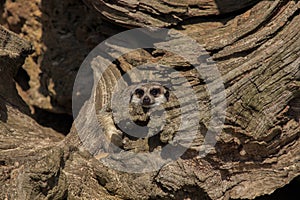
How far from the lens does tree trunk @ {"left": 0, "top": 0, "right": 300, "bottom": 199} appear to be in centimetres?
329

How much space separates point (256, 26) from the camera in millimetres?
3332

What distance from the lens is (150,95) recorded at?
10.6ft

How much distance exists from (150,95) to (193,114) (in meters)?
0.30

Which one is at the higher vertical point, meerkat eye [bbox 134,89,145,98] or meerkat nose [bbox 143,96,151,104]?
meerkat eye [bbox 134,89,145,98]

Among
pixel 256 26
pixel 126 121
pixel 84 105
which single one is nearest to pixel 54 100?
pixel 84 105

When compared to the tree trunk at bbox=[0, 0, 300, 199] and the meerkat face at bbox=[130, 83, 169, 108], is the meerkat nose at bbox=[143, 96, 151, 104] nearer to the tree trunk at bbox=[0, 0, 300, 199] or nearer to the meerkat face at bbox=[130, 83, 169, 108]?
the meerkat face at bbox=[130, 83, 169, 108]

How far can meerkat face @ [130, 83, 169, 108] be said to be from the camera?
3.21 metres

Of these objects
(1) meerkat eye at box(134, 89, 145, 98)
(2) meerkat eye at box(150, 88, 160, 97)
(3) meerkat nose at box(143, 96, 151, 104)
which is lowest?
(3) meerkat nose at box(143, 96, 151, 104)

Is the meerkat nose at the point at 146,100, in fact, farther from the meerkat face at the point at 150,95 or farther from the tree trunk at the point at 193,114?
the tree trunk at the point at 193,114

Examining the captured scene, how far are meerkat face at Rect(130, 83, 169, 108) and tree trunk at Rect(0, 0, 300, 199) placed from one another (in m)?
0.05

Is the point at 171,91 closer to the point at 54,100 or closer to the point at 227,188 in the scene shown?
the point at 227,188

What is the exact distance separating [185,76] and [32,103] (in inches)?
68.5

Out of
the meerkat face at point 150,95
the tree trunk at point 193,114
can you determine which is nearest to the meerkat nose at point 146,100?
the meerkat face at point 150,95

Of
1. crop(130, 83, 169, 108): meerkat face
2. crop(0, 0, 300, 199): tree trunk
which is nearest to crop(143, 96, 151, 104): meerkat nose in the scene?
crop(130, 83, 169, 108): meerkat face
